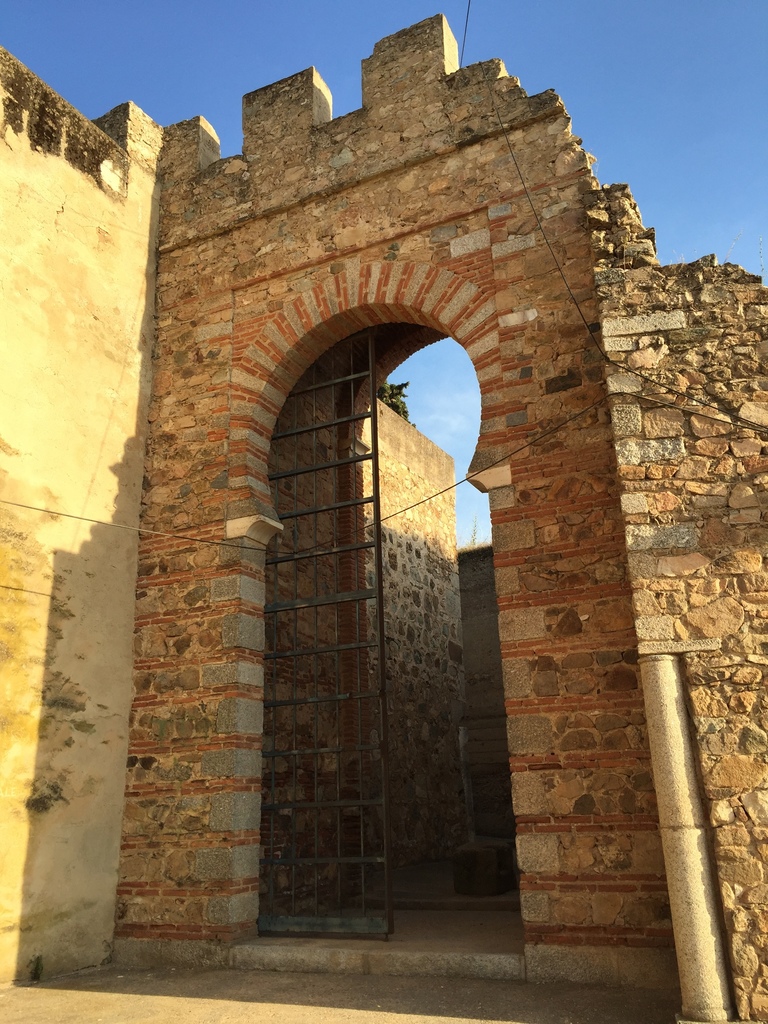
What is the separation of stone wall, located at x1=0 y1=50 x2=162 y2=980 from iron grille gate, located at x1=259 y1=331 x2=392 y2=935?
126cm

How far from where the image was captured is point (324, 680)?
7.98 meters

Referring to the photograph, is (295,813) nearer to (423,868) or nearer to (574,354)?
(423,868)

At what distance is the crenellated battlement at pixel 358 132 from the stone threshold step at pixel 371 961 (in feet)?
18.1

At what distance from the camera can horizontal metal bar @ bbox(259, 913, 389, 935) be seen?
5.82 metres

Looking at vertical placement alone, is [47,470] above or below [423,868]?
above

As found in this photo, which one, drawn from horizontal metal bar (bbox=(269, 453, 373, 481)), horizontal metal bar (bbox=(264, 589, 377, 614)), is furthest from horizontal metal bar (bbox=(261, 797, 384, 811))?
horizontal metal bar (bbox=(269, 453, 373, 481))

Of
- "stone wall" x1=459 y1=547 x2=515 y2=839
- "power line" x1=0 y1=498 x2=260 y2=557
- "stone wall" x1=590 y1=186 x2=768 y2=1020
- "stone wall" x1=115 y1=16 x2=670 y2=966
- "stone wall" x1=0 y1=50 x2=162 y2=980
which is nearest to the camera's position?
"stone wall" x1=590 y1=186 x2=768 y2=1020

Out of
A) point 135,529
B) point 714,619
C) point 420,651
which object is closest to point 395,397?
point 420,651

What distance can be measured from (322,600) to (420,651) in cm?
449

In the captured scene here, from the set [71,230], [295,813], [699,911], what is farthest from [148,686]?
[699,911]

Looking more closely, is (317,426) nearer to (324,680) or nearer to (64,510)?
(64,510)

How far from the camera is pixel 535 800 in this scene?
199 inches

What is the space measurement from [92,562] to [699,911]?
4887 millimetres

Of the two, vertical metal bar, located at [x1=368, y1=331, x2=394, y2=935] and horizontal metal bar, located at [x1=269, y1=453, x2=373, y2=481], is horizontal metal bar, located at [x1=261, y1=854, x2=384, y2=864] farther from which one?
horizontal metal bar, located at [x1=269, y1=453, x2=373, y2=481]
